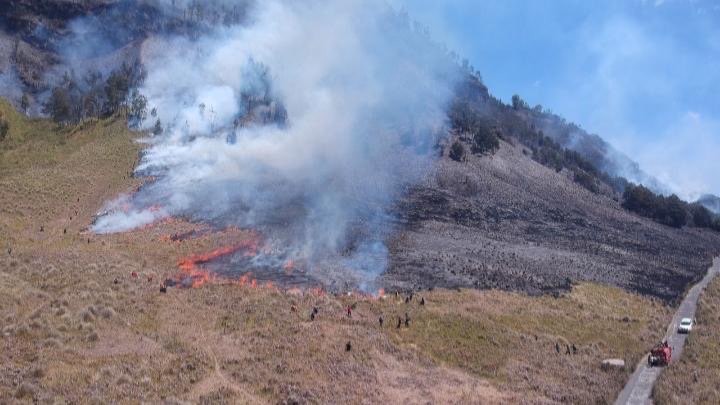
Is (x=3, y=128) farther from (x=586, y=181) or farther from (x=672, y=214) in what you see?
(x=672, y=214)

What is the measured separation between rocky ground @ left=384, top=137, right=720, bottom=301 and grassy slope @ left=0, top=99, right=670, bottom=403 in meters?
6.68

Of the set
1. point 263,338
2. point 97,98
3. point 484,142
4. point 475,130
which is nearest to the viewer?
point 263,338

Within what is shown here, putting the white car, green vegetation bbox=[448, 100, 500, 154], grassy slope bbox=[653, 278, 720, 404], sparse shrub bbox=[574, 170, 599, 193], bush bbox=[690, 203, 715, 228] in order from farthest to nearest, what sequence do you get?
sparse shrub bbox=[574, 170, 599, 193] < bush bbox=[690, 203, 715, 228] < green vegetation bbox=[448, 100, 500, 154] < the white car < grassy slope bbox=[653, 278, 720, 404]

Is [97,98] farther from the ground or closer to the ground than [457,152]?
closer to the ground

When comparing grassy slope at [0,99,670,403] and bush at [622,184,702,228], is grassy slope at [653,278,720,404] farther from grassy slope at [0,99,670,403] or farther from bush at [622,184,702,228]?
bush at [622,184,702,228]

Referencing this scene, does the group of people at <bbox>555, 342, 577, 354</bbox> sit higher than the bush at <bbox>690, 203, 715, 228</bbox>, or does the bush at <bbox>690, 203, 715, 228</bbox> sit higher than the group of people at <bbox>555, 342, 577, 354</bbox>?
the bush at <bbox>690, 203, 715, 228</bbox>

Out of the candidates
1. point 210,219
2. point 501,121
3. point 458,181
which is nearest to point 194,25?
point 501,121

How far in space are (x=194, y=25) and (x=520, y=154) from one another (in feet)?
352

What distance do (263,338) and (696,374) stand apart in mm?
28956

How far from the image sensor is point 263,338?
38062 mm

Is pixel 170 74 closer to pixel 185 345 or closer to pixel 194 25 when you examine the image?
pixel 194 25

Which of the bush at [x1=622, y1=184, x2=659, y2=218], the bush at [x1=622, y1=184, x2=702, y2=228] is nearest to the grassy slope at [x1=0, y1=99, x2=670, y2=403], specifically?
the bush at [x1=622, y1=184, x2=702, y2=228]

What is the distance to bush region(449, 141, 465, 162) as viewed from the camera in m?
117

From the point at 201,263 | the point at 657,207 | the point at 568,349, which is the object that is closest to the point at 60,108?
the point at 201,263
